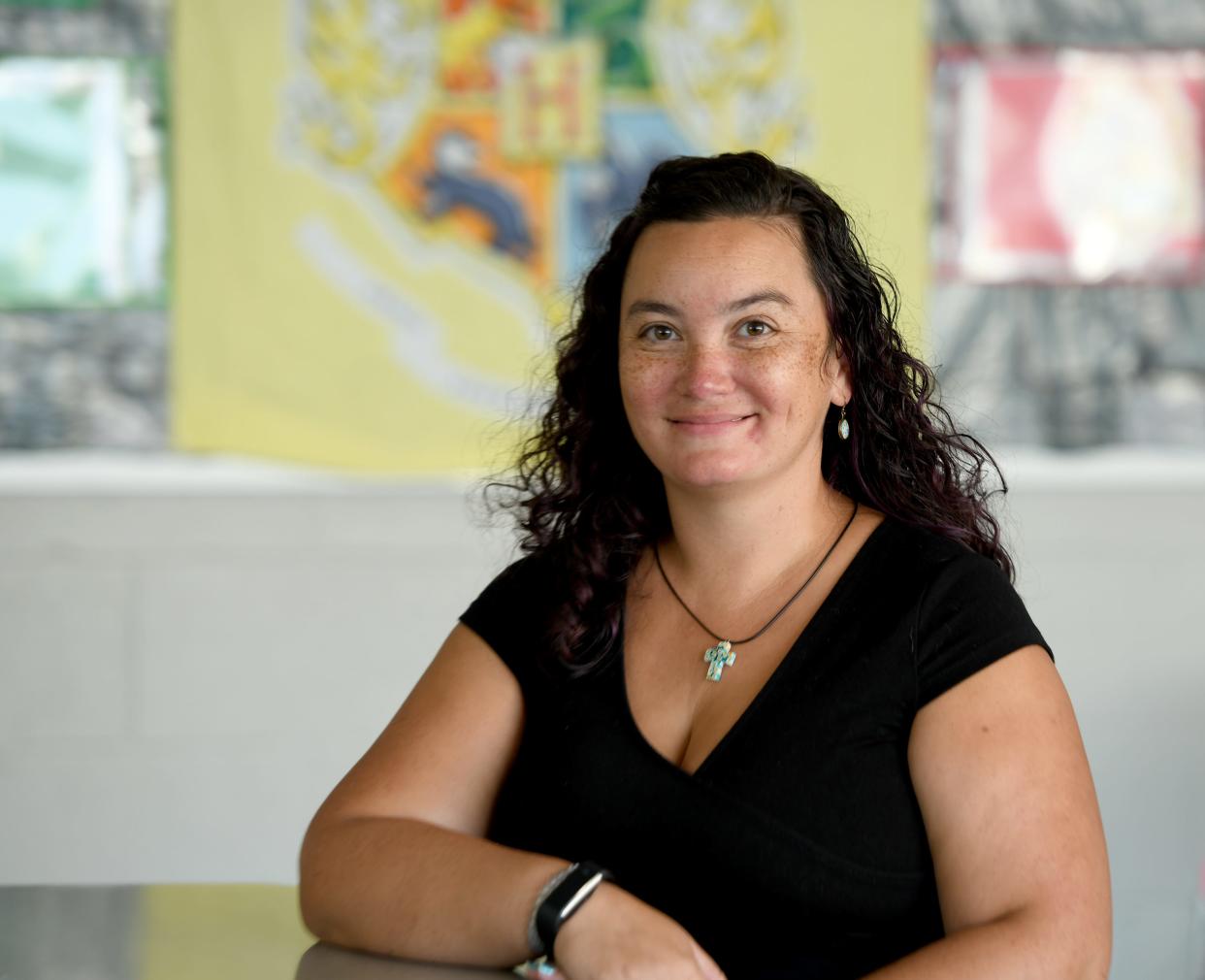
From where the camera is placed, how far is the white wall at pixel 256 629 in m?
2.93

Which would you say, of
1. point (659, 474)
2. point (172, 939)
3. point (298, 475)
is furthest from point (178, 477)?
point (172, 939)

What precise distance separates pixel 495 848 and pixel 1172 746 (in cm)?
221

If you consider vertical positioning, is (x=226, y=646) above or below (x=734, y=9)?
below

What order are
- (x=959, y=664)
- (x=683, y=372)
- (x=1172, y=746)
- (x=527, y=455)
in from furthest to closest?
(x=1172, y=746), (x=527, y=455), (x=683, y=372), (x=959, y=664)

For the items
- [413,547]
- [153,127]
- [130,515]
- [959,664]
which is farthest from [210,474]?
[959,664]

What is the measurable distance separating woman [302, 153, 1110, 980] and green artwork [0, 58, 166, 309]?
5.01 feet

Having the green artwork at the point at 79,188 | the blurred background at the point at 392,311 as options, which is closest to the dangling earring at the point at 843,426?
the blurred background at the point at 392,311

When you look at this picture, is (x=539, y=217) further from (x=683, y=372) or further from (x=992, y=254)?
(x=683, y=372)

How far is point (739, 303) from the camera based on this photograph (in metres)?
1.40

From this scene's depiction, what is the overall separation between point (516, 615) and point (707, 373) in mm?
334

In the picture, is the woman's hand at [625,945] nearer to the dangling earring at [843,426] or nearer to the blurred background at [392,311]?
the dangling earring at [843,426]

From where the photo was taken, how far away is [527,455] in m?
1.68

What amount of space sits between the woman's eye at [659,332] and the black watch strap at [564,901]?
0.52 m

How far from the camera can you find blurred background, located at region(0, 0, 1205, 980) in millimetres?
2887
